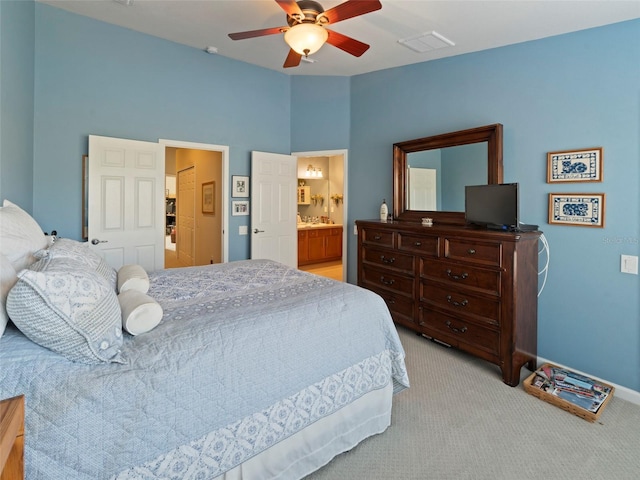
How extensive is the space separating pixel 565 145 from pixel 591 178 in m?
0.35

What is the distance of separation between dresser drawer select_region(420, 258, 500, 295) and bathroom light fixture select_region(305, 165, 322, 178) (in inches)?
210

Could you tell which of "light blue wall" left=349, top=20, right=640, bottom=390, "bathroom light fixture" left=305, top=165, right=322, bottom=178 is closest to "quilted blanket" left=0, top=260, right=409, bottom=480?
"light blue wall" left=349, top=20, right=640, bottom=390

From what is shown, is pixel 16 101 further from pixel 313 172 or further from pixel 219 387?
pixel 313 172

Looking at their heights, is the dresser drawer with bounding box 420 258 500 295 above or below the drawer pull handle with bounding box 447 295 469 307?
above

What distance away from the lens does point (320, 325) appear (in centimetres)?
173

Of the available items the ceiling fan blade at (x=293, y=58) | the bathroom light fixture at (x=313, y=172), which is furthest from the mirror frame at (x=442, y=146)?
the bathroom light fixture at (x=313, y=172)

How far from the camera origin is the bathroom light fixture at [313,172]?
8109mm

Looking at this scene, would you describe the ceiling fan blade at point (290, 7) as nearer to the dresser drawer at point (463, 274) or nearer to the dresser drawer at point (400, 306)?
the dresser drawer at point (463, 274)

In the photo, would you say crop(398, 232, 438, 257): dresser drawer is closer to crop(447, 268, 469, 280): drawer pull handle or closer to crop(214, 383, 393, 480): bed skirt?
crop(447, 268, 469, 280): drawer pull handle

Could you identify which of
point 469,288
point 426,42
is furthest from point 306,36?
point 469,288

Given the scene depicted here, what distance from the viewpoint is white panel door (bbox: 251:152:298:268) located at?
460 cm

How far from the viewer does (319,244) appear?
7.55 metres

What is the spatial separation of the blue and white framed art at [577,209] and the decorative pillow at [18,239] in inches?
139

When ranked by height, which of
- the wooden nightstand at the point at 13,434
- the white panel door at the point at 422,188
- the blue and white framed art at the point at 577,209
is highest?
the white panel door at the point at 422,188
